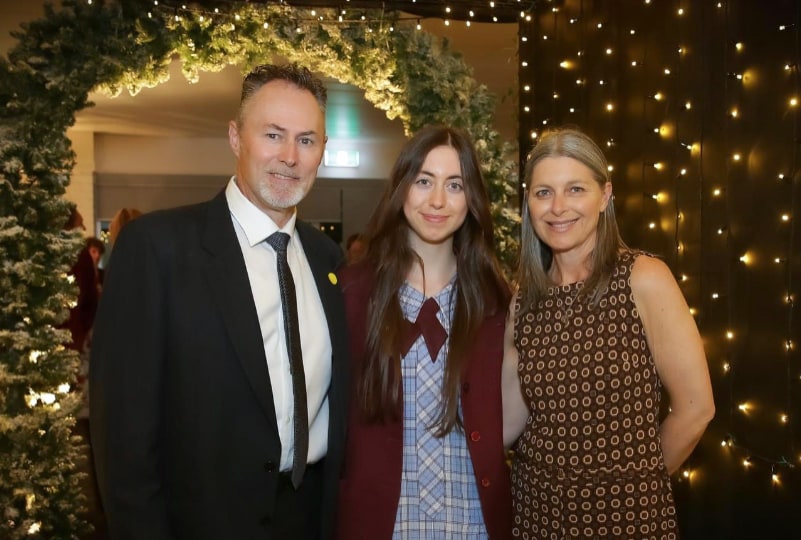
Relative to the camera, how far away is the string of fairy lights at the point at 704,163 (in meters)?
2.62

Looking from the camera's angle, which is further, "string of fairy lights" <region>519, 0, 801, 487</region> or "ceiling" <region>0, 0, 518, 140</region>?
"ceiling" <region>0, 0, 518, 140</region>

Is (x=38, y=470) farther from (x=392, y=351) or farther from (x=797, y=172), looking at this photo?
(x=797, y=172)

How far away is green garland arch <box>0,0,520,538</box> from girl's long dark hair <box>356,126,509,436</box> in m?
1.97

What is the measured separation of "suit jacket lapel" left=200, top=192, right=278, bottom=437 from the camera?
180 centimetres

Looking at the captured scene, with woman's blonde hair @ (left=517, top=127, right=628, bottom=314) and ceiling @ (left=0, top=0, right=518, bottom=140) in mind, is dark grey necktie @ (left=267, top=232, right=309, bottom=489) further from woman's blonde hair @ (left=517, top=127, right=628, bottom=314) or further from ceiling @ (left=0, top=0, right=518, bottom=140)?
ceiling @ (left=0, top=0, right=518, bottom=140)

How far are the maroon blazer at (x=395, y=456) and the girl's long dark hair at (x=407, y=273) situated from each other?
0.04 m

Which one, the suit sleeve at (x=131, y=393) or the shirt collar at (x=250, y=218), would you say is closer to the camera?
the suit sleeve at (x=131, y=393)

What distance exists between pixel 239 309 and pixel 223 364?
0.14 m

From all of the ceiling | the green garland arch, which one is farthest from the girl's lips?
the ceiling

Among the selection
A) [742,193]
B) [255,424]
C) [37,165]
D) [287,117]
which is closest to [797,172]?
[742,193]

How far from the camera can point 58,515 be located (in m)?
3.66

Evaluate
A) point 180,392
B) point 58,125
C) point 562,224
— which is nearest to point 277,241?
point 180,392

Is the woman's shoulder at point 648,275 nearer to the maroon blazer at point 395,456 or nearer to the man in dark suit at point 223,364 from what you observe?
the maroon blazer at point 395,456

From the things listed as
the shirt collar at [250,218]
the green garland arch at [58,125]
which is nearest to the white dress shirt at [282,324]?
the shirt collar at [250,218]
